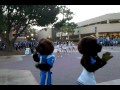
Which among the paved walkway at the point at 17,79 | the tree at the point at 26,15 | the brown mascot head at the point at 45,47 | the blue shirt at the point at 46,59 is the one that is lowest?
the paved walkway at the point at 17,79

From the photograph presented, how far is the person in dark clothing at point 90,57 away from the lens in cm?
374

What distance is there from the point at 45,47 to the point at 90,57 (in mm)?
932

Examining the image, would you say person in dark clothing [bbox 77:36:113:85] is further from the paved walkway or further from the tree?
the tree

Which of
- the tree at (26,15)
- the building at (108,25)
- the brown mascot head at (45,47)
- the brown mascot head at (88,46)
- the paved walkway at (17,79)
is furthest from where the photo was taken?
the building at (108,25)

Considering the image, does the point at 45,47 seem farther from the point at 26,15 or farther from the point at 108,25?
the point at 108,25

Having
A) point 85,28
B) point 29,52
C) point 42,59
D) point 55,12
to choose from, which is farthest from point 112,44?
point 42,59

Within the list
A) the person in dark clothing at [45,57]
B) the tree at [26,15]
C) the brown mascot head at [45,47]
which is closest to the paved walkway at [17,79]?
the person in dark clothing at [45,57]

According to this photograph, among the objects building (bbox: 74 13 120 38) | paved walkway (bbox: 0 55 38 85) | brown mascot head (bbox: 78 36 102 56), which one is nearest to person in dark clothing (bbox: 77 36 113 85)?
brown mascot head (bbox: 78 36 102 56)

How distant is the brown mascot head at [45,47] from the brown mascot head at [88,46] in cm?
80

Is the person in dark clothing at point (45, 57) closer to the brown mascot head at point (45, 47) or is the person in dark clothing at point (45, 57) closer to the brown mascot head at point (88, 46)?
the brown mascot head at point (45, 47)

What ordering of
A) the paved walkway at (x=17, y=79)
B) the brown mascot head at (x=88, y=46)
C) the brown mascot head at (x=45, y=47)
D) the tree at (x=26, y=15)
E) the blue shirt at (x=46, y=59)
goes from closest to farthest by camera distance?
the brown mascot head at (x=88, y=46)
the brown mascot head at (x=45, y=47)
the blue shirt at (x=46, y=59)
the paved walkway at (x=17, y=79)
the tree at (x=26, y=15)

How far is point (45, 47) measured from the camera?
4.46 m
